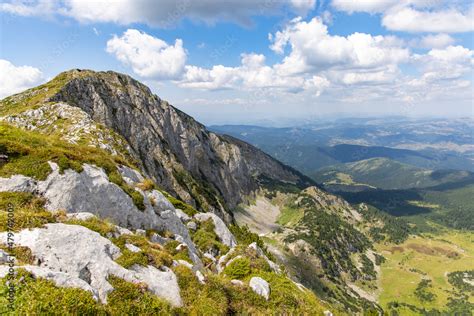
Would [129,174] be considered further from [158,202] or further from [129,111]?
[129,111]

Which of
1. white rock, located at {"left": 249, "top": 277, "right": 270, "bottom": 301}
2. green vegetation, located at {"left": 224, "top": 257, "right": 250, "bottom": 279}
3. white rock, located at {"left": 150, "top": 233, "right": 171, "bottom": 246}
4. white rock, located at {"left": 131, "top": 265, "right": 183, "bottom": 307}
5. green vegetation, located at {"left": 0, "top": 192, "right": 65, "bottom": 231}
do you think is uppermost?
green vegetation, located at {"left": 0, "top": 192, "right": 65, "bottom": 231}

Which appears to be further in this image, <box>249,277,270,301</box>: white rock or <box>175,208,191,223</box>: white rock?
<box>175,208,191,223</box>: white rock

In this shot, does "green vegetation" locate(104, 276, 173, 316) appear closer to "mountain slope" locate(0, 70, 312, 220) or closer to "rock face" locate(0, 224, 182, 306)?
"rock face" locate(0, 224, 182, 306)

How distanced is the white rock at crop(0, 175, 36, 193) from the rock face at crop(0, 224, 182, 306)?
22.1 feet

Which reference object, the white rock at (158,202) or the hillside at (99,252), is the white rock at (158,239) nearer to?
the hillside at (99,252)

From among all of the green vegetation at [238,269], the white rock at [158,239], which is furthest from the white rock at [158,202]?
the green vegetation at [238,269]

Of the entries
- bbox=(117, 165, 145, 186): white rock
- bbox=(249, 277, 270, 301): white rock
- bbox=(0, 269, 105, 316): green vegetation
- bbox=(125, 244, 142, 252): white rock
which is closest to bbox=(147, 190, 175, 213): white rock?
bbox=(117, 165, 145, 186): white rock

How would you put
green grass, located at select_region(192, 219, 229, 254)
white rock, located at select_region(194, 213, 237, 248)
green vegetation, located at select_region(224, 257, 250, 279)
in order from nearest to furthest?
green vegetation, located at select_region(224, 257, 250, 279)
green grass, located at select_region(192, 219, 229, 254)
white rock, located at select_region(194, 213, 237, 248)

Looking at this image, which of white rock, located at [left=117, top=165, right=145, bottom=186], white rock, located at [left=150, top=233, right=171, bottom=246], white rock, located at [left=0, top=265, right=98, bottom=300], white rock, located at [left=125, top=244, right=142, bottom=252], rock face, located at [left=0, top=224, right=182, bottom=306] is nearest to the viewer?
white rock, located at [left=0, top=265, right=98, bottom=300]

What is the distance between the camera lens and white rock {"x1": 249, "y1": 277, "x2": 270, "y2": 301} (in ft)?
64.8

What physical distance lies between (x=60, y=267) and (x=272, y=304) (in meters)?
13.3

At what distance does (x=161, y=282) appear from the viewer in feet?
49.9

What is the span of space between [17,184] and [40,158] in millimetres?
3295

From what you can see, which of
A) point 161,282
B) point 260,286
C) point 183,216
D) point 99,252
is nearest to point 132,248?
point 99,252
